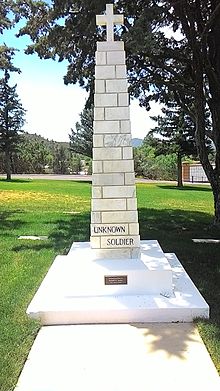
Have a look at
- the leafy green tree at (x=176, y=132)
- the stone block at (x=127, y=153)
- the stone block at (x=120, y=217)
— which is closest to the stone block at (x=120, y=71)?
the stone block at (x=127, y=153)

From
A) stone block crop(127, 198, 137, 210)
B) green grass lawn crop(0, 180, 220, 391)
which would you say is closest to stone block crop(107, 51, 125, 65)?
stone block crop(127, 198, 137, 210)

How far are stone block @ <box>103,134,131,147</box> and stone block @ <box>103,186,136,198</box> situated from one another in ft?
1.69

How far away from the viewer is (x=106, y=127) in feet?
16.6

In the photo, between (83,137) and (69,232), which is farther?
(83,137)

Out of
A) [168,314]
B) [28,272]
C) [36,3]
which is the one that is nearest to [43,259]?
[28,272]

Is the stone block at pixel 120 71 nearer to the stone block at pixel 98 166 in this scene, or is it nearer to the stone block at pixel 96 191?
the stone block at pixel 98 166

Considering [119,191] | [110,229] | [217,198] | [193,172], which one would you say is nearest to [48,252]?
[110,229]

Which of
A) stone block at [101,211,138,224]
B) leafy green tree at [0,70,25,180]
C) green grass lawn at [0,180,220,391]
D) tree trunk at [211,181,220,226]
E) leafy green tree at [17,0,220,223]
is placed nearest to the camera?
green grass lawn at [0,180,220,391]

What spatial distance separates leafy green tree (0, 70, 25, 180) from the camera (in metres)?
33.4

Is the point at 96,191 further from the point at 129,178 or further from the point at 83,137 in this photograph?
the point at 83,137

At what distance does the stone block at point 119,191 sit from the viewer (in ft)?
16.8

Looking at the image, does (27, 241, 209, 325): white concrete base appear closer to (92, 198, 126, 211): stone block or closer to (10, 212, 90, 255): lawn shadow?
(92, 198, 126, 211): stone block

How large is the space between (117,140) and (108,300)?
6.12 ft

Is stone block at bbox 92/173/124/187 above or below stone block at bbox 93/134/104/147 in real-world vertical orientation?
below
